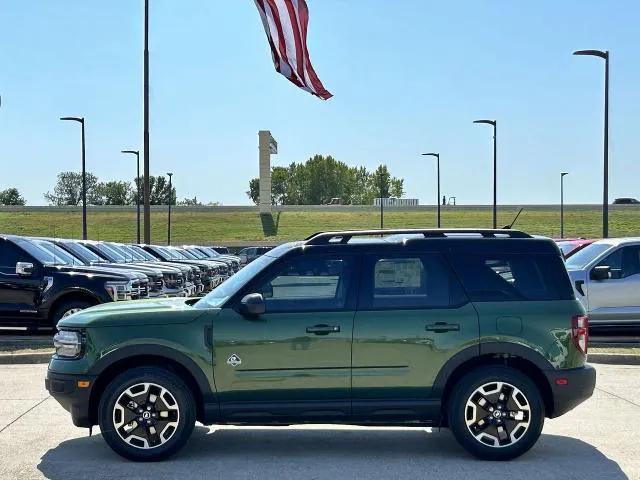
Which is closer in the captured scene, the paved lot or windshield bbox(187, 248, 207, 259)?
the paved lot

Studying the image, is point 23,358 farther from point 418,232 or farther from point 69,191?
point 69,191

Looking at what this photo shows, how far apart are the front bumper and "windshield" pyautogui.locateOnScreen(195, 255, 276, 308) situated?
1.07 m

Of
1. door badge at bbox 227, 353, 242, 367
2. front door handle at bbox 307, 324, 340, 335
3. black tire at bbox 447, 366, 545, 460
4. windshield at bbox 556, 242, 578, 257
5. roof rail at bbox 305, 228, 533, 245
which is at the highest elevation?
roof rail at bbox 305, 228, 533, 245

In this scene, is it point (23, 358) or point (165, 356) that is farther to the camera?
point (23, 358)

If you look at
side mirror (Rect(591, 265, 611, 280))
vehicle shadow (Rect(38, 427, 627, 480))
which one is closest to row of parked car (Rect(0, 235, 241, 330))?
vehicle shadow (Rect(38, 427, 627, 480))

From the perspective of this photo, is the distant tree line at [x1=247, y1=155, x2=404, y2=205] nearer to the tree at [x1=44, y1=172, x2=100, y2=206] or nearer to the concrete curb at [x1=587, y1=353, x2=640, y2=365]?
the tree at [x1=44, y1=172, x2=100, y2=206]

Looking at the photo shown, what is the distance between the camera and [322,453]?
22.8 ft

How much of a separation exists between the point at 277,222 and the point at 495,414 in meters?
82.9

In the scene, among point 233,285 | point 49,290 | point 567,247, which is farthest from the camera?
point 567,247

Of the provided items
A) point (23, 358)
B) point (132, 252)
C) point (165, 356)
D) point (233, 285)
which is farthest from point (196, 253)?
point (165, 356)

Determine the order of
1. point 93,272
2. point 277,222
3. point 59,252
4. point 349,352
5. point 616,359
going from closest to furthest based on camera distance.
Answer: point 349,352
point 616,359
point 93,272
point 59,252
point 277,222

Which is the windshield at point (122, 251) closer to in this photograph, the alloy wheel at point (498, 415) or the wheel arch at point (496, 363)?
the wheel arch at point (496, 363)

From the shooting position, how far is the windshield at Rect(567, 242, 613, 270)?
14211 mm

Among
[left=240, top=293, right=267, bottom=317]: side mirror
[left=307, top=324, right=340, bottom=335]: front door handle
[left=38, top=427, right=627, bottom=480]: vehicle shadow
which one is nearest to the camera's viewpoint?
[left=38, top=427, right=627, bottom=480]: vehicle shadow
